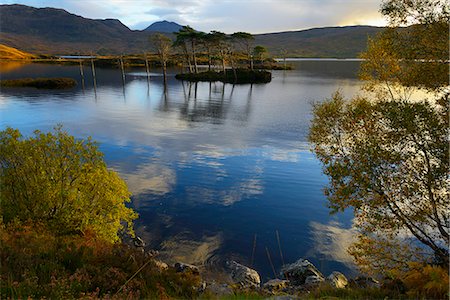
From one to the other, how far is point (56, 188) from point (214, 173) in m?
17.1

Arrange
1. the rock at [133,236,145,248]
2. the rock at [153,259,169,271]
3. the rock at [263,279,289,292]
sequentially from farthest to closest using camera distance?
the rock at [133,236,145,248]
the rock at [263,279,289,292]
the rock at [153,259,169,271]

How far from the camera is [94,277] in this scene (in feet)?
37.1

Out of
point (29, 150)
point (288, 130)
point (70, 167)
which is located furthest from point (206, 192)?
point (288, 130)

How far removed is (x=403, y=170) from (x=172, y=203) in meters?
16.9

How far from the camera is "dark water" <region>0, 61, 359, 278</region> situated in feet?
70.4

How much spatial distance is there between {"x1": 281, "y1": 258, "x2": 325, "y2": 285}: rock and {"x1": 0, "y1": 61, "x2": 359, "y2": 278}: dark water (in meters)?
1.14

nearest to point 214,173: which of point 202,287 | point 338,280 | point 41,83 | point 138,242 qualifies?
point 138,242

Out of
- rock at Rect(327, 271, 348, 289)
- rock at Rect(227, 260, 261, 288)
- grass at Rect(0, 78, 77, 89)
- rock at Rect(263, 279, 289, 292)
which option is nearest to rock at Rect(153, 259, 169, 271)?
rock at Rect(227, 260, 261, 288)

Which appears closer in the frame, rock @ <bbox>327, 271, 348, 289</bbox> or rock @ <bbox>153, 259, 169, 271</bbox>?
rock @ <bbox>153, 259, 169, 271</bbox>

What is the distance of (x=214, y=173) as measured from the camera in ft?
107

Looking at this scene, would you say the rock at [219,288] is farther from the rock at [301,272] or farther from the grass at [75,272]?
the rock at [301,272]

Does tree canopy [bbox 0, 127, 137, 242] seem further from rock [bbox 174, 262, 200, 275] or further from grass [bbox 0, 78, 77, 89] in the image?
grass [bbox 0, 78, 77, 89]

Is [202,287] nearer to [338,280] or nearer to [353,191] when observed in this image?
[338,280]

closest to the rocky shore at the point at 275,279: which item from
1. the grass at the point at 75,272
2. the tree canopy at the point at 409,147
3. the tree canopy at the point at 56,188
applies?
the tree canopy at the point at 409,147
